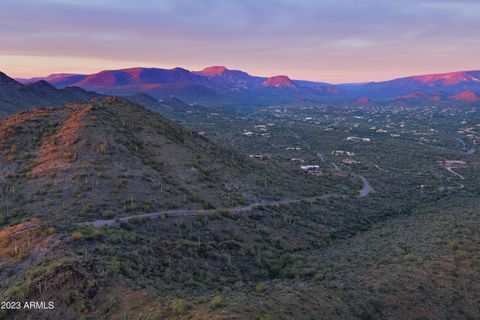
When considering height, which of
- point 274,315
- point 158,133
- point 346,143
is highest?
point 158,133

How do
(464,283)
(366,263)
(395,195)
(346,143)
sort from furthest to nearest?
1. (346,143)
2. (395,195)
3. (366,263)
4. (464,283)

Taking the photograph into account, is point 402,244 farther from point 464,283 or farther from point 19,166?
point 19,166

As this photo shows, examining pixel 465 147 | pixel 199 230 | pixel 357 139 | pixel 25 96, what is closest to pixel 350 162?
pixel 357 139

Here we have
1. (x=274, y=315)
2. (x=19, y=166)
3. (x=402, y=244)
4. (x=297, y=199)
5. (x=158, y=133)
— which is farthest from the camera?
(x=158, y=133)

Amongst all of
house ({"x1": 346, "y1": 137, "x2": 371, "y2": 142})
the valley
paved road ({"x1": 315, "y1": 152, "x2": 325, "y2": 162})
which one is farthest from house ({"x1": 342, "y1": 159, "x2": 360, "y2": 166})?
house ({"x1": 346, "y1": 137, "x2": 371, "y2": 142})

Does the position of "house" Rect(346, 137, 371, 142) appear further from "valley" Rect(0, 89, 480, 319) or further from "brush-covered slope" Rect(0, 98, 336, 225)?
"brush-covered slope" Rect(0, 98, 336, 225)

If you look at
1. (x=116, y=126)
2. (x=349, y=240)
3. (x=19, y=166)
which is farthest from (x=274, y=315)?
(x=116, y=126)

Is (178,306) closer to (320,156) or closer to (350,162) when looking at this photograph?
(350,162)
